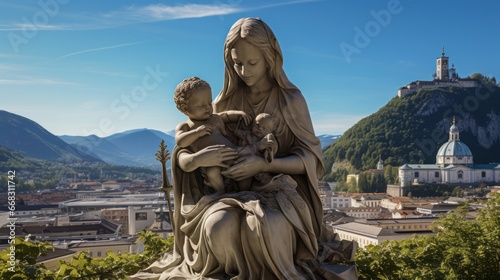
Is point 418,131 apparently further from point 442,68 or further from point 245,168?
point 245,168

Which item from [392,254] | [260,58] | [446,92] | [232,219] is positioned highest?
[446,92]

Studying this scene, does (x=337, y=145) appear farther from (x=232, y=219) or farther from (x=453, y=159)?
(x=232, y=219)

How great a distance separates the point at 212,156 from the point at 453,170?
404 ft

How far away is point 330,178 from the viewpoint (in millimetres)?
138375

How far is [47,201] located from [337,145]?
68.8 meters

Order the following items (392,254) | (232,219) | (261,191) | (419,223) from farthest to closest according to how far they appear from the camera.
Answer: (419,223) → (392,254) → (261,191) → (232,219)

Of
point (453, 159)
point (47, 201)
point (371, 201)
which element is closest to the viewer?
point (371, 201)

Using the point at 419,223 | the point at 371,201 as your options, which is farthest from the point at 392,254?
the point at 371,201

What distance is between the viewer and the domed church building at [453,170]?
119 m

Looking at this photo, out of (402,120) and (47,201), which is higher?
(402,120)

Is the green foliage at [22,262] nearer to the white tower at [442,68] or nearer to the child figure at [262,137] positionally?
the child figure at [262,137]

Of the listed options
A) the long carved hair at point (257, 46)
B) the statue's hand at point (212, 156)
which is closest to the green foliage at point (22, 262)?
the statue's hand at point (212, 156)

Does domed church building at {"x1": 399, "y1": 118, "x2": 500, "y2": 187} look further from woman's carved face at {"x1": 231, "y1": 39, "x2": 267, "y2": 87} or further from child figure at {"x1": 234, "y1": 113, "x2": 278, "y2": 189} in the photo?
child figure at {"x1": 234, "y1": 113, "x2": 278, "y2": 189}

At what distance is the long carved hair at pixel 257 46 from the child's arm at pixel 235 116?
34 cm
